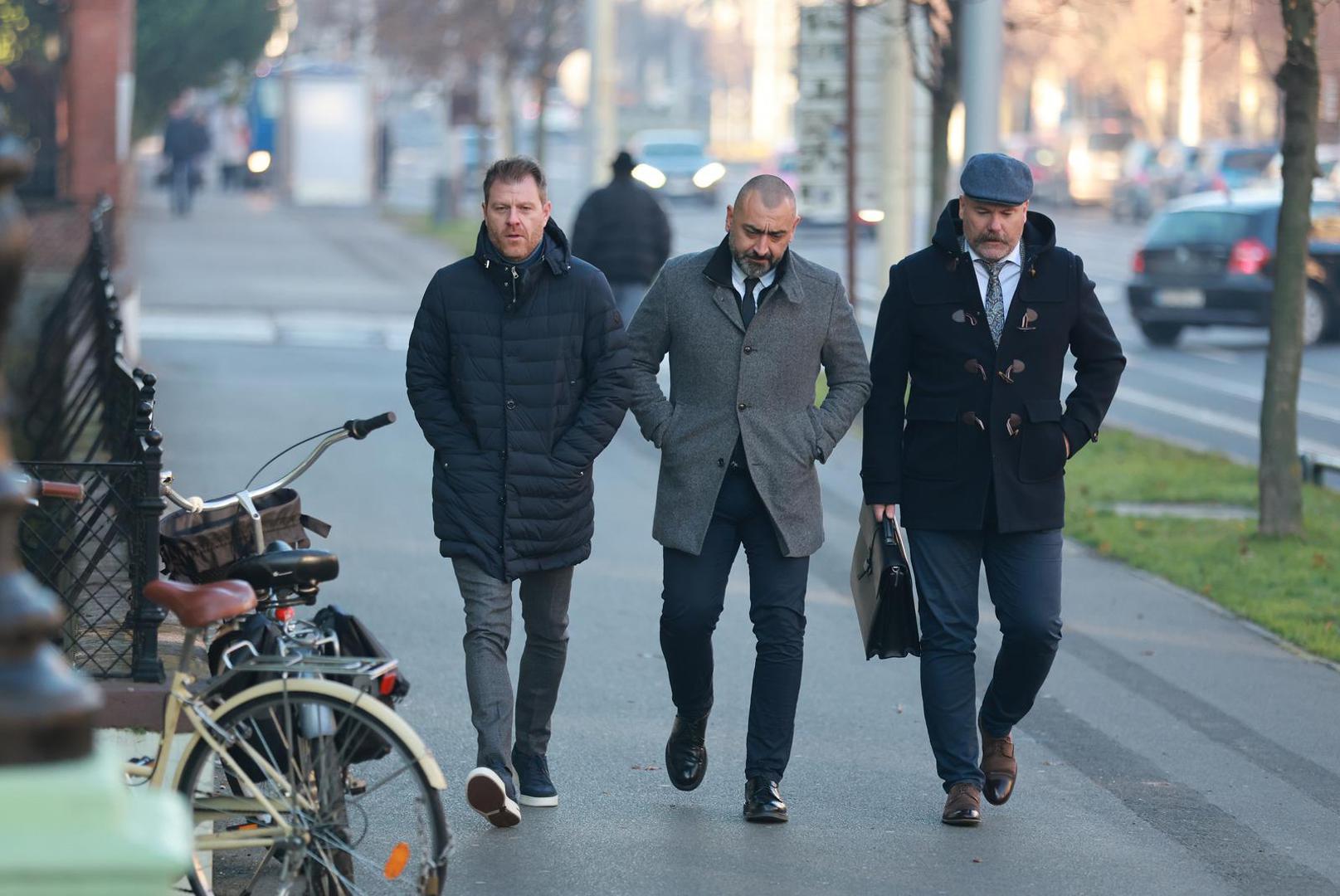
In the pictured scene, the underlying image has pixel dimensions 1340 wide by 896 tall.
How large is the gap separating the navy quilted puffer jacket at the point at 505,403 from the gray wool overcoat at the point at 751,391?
25 cm

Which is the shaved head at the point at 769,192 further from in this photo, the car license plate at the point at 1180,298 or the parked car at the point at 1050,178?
the parked car at the point at 1050,178

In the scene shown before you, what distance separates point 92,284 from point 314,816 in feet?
27.5

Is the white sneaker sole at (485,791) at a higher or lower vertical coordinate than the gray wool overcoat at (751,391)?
lower

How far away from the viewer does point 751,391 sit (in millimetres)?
6102

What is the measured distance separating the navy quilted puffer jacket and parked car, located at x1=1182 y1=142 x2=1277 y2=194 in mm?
40633

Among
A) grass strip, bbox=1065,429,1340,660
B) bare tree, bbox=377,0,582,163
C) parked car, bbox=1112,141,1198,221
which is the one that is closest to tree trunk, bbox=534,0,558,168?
bare tree, bbox=377,0,582,163

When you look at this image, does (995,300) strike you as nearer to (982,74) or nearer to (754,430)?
(754,430)

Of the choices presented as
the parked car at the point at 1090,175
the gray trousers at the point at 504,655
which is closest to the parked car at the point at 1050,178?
the parked car at the point at 1090,175

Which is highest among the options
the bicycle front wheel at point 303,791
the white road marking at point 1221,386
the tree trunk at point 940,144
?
the tree trunk at point 940,144

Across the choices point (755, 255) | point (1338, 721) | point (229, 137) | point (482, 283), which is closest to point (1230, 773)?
point (1338, 721)

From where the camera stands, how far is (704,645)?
625 centimetres

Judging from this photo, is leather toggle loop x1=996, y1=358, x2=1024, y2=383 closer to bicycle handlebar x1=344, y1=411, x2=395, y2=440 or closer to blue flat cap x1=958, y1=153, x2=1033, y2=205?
blue flat cap x1=958, y1=153, x2=1033, y2=205

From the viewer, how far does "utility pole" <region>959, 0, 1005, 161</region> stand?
14.6 metres

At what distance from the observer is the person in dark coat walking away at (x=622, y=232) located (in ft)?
48.8
